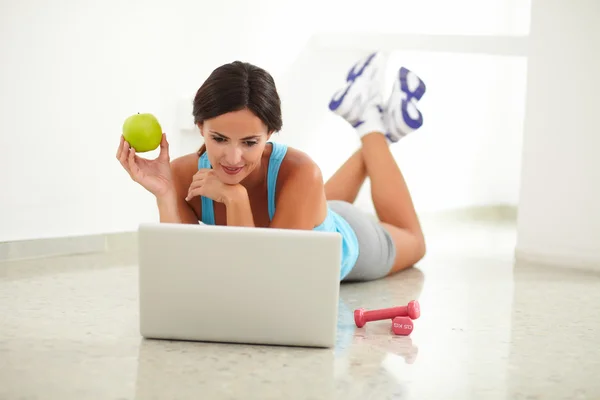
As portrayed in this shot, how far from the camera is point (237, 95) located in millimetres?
1794

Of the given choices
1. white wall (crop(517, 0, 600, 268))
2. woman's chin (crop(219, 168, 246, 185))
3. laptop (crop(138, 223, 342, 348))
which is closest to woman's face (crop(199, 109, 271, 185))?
woman's chin (crop(219, 168, 246, 185))

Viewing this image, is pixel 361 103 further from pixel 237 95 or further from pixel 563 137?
pixel 237 95

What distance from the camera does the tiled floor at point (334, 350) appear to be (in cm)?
146

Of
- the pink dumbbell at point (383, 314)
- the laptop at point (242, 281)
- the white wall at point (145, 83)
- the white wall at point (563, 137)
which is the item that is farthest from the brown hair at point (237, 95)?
the white wall at point (563, 137)

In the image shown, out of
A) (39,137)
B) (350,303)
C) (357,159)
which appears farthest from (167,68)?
(350,303)

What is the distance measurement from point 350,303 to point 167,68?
1.14 m

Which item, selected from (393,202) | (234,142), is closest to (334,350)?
(234,142)

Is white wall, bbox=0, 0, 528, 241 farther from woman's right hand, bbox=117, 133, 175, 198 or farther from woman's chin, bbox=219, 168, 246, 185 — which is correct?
woman's chin, bbox=219, 168, 246, 185

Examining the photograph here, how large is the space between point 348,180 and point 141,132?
106 cm

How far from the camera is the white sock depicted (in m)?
2.78

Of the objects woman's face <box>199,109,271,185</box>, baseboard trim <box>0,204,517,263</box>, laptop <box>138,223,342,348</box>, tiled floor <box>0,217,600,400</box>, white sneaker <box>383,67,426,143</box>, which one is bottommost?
tiled floor <box>0,217,600,400</box>

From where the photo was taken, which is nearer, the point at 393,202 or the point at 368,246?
the point at 368,246

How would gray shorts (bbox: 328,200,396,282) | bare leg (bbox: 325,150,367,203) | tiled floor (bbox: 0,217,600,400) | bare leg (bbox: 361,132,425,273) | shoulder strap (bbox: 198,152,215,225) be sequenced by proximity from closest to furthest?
1. tiled floor (bbox: 0,217,600,400)
2. shoulder strap (bbox: 198,152,215,225)
3. gray shorts (bbox: 328,200,396,282)
4. bare leg (bbox: 361,132,425,273)
5. bare leg (bbox: 325,150,367,203)

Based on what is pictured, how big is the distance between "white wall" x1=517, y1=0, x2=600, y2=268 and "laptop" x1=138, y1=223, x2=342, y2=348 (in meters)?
1.39
